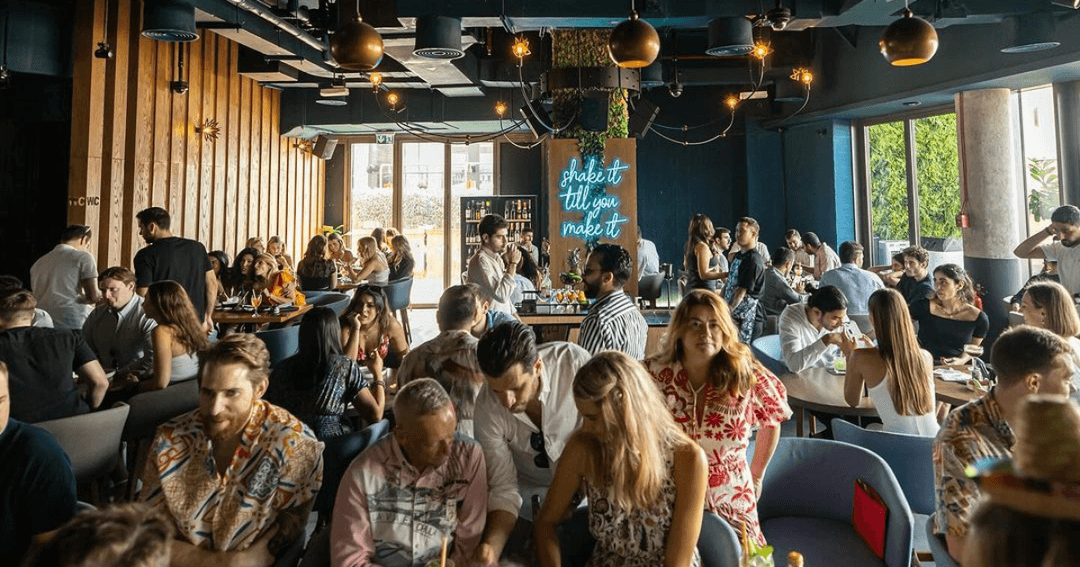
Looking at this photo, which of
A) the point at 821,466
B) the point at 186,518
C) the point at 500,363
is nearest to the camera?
the point at 186,518

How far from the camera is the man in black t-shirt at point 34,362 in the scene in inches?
125

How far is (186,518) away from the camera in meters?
2.17

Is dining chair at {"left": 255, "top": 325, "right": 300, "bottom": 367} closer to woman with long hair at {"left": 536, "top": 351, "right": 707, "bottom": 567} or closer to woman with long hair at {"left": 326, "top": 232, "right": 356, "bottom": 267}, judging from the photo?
woman with long hair at {"left": 536, "top": 351, "right": 707, "bottom": 567}

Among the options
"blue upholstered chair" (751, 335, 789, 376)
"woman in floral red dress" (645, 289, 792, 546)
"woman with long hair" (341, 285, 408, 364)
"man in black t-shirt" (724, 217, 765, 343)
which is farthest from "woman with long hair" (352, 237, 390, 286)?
"woman in floral red dress" (645, 289, 792, 546)

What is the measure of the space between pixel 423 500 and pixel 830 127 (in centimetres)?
1078

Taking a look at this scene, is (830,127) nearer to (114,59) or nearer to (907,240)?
(907,240)

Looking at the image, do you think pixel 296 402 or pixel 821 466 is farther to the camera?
pixel 296 402

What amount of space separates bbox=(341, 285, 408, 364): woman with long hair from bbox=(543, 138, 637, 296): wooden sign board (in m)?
4.17

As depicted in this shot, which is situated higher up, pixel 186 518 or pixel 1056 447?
pixel 1056 447

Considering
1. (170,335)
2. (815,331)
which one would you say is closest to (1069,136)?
(815,331)

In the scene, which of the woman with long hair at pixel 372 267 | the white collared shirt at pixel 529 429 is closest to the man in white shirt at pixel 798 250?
the woman with long hair at pixel 372 267

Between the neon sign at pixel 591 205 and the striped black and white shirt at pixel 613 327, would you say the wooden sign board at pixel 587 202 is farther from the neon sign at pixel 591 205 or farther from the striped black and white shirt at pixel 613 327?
the striped black and white shirt at pixel 613 327

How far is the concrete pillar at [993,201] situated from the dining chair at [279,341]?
7.64 meters

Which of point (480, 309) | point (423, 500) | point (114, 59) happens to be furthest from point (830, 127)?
point (423, 500)
